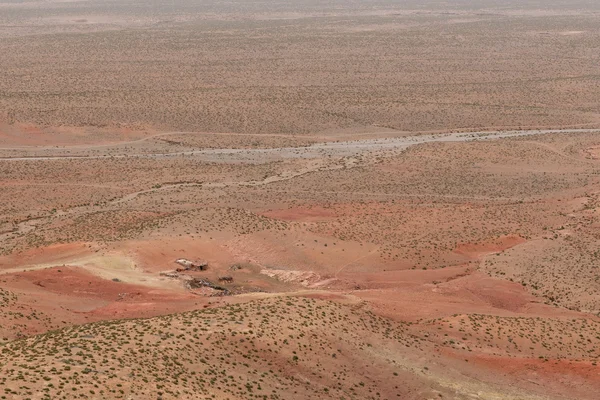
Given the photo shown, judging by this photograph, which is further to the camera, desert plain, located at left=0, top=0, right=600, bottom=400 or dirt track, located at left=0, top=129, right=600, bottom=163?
dirt track, located at left=0, top=129, right=600, bottom=163

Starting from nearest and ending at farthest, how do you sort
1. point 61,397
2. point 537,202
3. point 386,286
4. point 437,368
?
1. point 61,397
2. point 437,368
3. point 386,286
4. point 537,202

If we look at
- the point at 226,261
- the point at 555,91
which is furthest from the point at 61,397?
the point at 555,91

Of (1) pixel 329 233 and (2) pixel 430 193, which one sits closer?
(1) pixel 329 233

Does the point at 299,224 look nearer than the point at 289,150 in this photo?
Yes

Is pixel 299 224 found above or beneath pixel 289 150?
above

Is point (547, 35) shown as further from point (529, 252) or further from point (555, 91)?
point (529, 252)

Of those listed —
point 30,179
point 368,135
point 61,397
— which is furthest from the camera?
point 368,135

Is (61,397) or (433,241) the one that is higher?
(61,397)

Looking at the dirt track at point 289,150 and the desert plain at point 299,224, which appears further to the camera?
the dirt track at point 289,150
